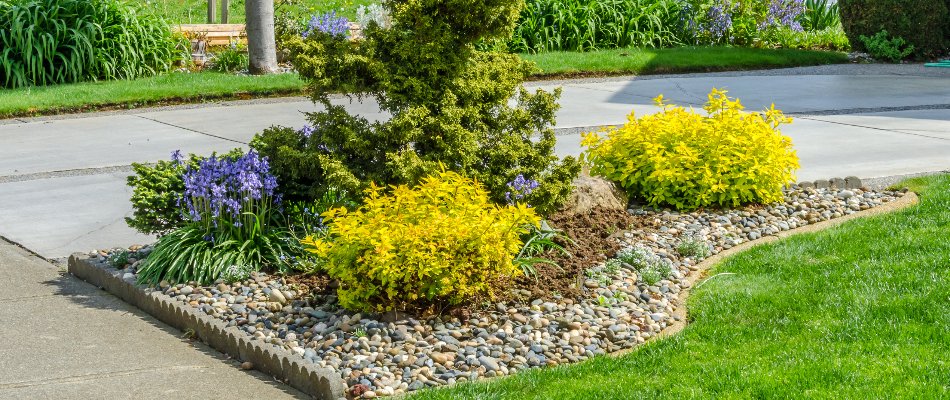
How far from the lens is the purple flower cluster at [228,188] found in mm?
6508

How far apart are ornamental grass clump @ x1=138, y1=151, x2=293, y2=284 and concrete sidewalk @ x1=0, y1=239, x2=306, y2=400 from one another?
1.17 feet

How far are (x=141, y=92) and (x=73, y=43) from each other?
172cm

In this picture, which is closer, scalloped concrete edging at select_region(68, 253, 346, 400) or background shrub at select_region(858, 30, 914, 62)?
scalloped concrete edging at select_region(68, 253, 346, 400)

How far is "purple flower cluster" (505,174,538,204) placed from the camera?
6621mm

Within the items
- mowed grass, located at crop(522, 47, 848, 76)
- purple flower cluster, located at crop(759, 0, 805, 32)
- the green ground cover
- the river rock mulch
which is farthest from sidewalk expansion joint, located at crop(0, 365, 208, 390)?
purple flower cluster, located at crop(759, 0, 805, 32)

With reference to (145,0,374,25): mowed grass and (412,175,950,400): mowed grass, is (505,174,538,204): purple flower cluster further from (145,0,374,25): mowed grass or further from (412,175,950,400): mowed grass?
(145,0,374,25): mowed grass

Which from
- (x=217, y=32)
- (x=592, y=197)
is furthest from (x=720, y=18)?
(x=592, y=197)

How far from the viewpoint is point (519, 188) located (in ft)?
21.8

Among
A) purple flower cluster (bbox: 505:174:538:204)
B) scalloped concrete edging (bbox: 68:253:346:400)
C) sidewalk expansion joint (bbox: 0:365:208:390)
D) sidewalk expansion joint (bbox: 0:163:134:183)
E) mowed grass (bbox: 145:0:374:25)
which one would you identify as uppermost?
mowed grass (bbox: 145:0:374:25)

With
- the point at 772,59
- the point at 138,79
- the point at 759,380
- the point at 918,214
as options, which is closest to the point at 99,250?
the point at 759,380

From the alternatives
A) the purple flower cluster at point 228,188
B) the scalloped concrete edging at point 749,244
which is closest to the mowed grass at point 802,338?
the scalloped concrete edging at point 749,244

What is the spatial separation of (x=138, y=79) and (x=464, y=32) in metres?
→ 8.55

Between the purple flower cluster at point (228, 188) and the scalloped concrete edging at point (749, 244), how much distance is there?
7.56 feet

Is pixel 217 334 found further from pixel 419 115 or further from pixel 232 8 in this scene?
pixel 232 8
